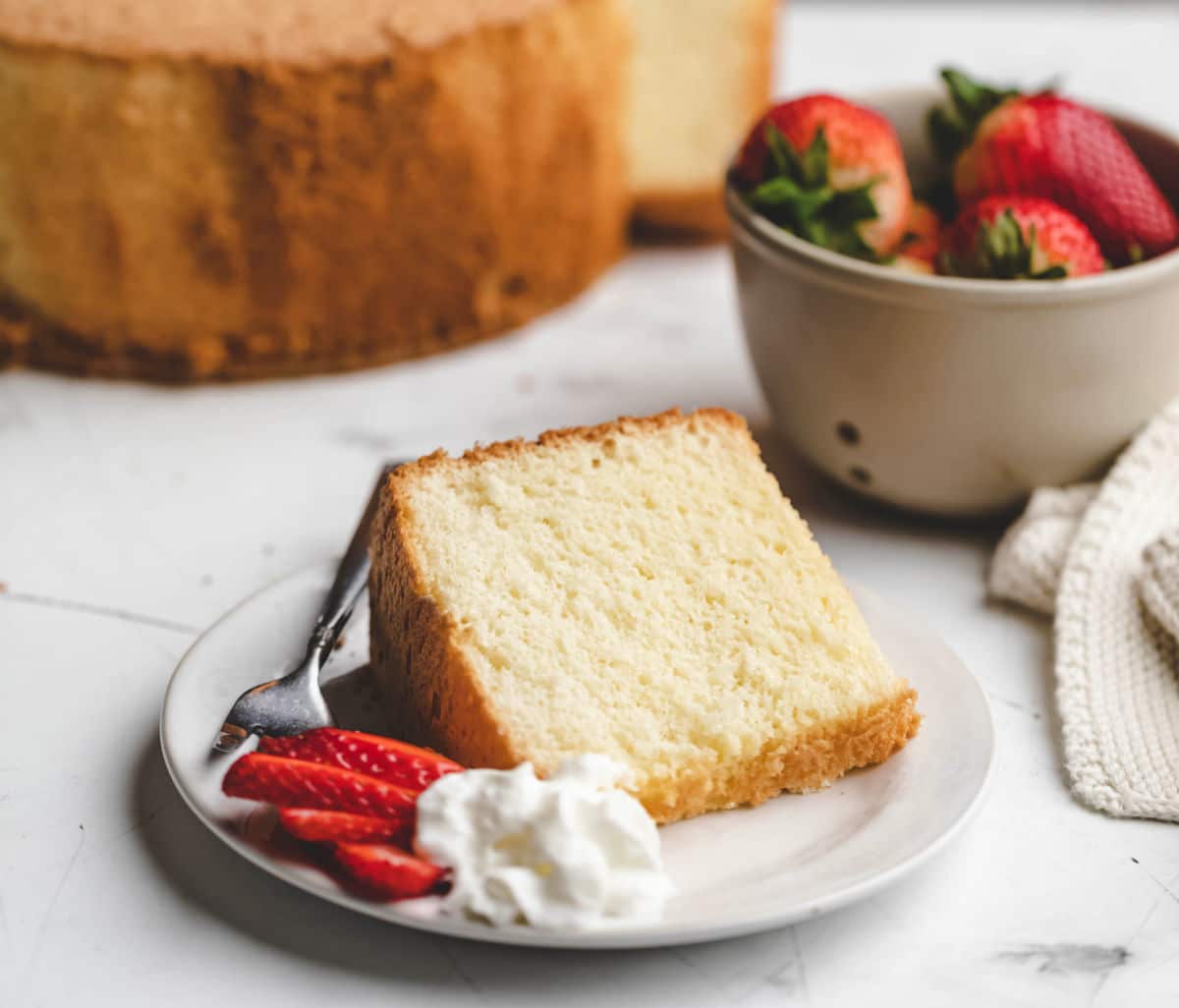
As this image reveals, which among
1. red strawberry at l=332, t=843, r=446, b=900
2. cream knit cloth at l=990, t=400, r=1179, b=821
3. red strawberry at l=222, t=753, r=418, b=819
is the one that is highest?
red strawberry at l=222, t=753, r=418, b=819

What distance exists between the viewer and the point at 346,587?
135 cm

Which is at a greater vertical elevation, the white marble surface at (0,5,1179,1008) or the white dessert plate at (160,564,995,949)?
the white dessert plate at (160,564,995,949)

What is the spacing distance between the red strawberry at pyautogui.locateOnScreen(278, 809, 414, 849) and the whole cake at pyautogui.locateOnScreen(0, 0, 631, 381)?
1.10 meters

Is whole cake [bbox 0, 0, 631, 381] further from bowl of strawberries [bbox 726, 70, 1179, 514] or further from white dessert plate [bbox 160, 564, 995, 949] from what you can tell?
white dessert plate [bbox 160, 564, 995, 949]

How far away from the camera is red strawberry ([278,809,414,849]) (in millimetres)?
990

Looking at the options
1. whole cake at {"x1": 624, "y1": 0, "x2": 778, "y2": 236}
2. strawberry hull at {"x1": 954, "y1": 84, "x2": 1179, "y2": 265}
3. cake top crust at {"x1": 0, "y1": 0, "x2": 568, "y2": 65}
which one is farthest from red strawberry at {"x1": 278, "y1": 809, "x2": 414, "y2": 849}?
whole cake at {"x1": 624, "y1": 0, "x2": 778, "y2": 236}

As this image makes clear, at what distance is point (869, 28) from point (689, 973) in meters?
2.68

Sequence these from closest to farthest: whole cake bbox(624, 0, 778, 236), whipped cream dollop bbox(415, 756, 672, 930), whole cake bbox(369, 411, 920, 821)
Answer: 1. whipped cream dollop bbox(415, 756, 672, 930)
2. whole cake bbox(369, 411, 920, 821)
3. whole cake bbox(624, 0, 778, 236)

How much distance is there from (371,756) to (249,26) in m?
1.21

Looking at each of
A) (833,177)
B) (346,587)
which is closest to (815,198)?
(833,177)

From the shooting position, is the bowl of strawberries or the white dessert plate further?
the bowl of strawberries

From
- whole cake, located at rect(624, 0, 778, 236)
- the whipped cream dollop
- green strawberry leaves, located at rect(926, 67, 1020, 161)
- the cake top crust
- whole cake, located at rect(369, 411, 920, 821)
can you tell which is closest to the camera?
the whipped cream dollop

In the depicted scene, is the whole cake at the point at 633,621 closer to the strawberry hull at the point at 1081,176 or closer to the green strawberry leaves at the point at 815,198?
the green strawberry leaves at the point at 815,198

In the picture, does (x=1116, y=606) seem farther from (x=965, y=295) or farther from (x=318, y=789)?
(x=318, y=789)
